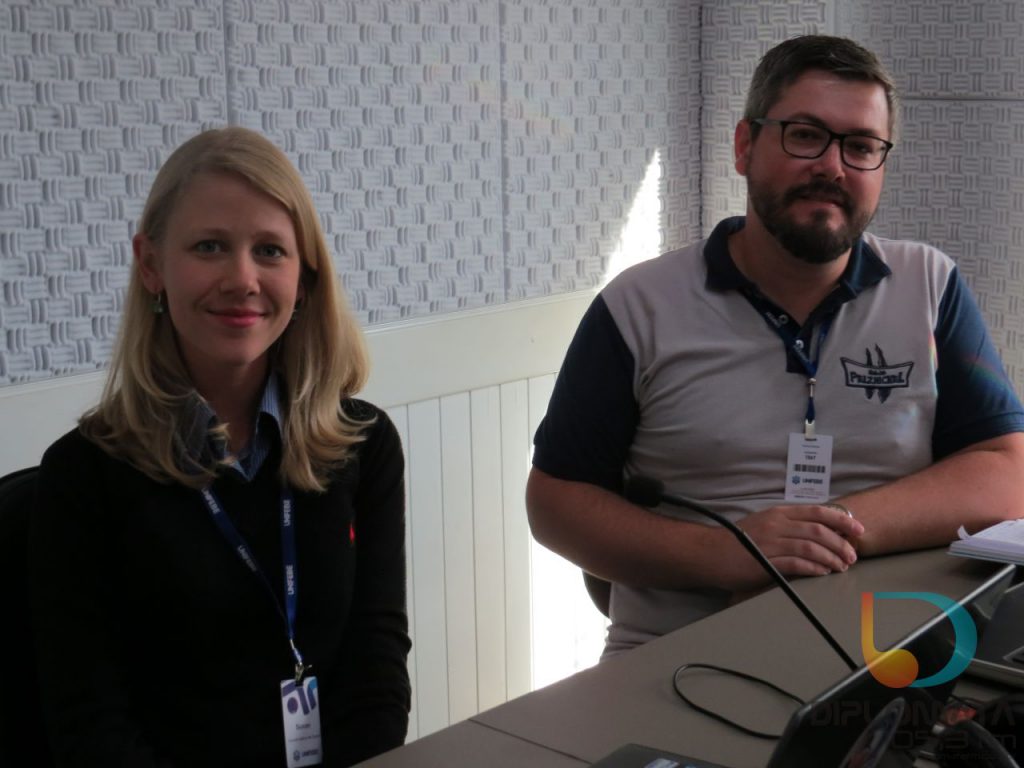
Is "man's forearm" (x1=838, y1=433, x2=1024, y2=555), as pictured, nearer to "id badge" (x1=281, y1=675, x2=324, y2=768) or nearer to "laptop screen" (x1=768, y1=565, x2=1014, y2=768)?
"laptop screen" (x1=768, y1=565, x2=1014, y2=768)

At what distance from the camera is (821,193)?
2.05 meters

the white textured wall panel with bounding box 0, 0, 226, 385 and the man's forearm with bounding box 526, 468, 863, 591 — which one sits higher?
the white textured wall panel with bounding box 0, 0, 226, 385

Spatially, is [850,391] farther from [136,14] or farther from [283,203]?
[136,14]

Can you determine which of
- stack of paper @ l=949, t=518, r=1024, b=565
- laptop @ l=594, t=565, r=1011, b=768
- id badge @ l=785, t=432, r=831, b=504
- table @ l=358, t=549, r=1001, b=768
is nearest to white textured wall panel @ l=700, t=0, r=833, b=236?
id badge @ l=785, t=432, r=831, b=504

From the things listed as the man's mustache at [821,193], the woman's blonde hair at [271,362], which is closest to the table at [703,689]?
the woman's blonde hair at [271,362]

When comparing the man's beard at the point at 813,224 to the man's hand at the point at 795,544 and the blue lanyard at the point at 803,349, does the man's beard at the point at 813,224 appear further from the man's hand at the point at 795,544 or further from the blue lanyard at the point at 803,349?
the man's hand at the point at 795,544

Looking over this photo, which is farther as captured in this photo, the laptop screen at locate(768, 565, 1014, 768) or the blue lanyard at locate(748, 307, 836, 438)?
the blue lanyard at locate(748, 307, 836, 438)

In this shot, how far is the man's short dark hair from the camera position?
2.06 m

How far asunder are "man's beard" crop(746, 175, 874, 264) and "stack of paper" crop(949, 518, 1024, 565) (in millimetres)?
525

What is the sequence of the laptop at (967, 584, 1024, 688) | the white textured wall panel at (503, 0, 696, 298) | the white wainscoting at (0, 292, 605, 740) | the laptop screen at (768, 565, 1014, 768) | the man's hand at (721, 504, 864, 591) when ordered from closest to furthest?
the laptop screen at (768, 565, 1014, 768), the laptop at (967, 584, 1024, 688), the man's hand at (721, 504, 864, 591), the white wainscoting at (0, 292, 605, 740), the white textured wall panel at (503, 0, 696, 298)

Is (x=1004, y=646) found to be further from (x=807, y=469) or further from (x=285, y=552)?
(x=285, y=552)

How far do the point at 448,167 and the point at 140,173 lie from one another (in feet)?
2.36

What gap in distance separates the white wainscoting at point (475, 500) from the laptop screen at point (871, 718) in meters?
1.56

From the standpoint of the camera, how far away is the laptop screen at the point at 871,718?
879mm
